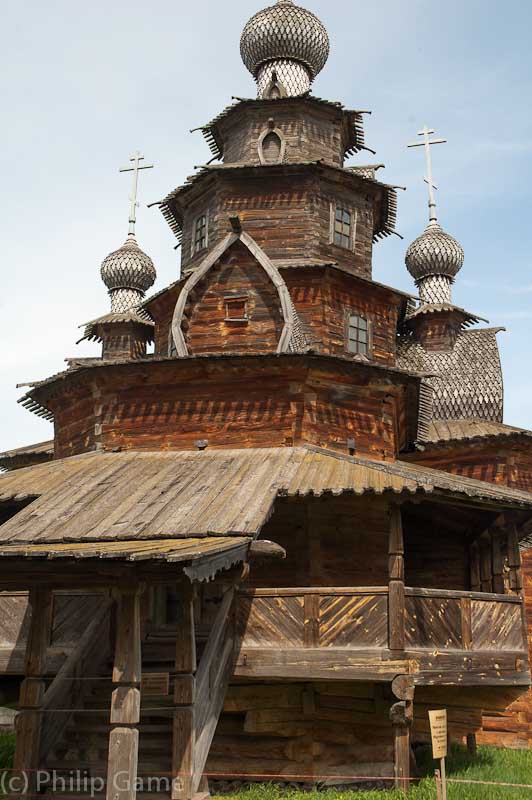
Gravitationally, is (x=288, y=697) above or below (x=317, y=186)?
below

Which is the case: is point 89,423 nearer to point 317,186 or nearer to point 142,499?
point 142,499

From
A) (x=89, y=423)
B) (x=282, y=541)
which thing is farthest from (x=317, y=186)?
(x=282, y=541)

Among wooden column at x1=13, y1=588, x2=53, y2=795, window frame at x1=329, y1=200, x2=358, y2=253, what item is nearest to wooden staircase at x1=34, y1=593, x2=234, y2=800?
wooden column at x1=13, y1=588, x2=53, y2=795

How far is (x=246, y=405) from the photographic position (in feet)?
41.3

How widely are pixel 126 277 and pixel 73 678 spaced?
16.9 m

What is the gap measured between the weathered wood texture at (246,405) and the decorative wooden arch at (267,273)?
0.81 m

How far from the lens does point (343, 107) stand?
56.7 ft

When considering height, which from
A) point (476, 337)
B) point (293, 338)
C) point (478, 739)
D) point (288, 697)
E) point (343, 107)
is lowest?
point (478, 739)

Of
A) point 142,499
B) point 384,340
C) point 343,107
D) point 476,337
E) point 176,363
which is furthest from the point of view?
point 476,337

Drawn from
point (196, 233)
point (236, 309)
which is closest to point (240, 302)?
point (236, 309)

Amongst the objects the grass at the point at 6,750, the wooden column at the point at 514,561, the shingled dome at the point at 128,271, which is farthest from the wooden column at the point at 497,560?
the shingled dome at the point at 128,271

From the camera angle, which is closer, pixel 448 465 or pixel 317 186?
pixel 317 186

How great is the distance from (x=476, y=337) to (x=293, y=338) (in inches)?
357

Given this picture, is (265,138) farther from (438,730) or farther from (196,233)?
(438,730)
